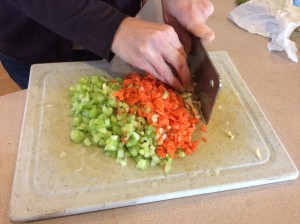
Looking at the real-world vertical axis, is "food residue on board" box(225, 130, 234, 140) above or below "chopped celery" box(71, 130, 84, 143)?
above

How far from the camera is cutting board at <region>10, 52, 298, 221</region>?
2.05 feet

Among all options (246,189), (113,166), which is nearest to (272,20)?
(246,189)

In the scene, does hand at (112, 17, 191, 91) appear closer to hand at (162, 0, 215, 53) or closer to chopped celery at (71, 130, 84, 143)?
hand at (162, 0, 215, 53)

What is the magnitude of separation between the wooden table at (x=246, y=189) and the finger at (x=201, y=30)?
270 mm

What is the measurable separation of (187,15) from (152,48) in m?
0.19

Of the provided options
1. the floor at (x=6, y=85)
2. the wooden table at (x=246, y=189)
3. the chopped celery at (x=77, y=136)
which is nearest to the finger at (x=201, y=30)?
the wooden table at (x=246, y=189)

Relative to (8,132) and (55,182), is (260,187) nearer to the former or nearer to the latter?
(55,182)

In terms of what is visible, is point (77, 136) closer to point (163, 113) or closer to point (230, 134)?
point (163, 113)

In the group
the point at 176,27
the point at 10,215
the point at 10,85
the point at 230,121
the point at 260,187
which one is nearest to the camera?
the point at 10,215

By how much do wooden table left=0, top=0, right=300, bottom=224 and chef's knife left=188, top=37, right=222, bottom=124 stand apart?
210mm

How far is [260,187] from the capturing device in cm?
70

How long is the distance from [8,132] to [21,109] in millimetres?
83

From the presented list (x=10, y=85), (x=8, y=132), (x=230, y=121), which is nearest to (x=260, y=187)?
(x=230, y=121)

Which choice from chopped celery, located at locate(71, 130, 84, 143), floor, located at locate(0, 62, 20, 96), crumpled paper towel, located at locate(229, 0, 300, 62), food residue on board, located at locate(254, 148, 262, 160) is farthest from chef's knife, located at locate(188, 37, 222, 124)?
floor, located at locate(0, 62, 20, 96)
